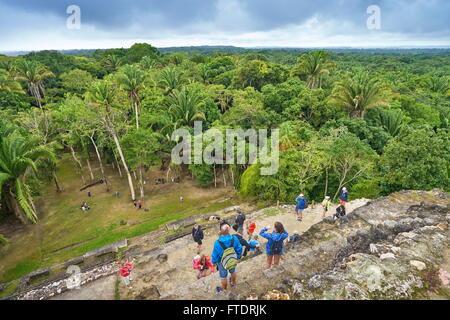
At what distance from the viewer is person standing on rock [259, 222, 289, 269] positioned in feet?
21.2

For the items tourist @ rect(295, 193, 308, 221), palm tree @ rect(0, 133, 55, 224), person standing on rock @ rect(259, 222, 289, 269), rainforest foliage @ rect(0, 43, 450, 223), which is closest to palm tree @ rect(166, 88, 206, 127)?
rainforest foliage @ rect(0, 43, 450, 223)

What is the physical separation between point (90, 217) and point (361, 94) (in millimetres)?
A: 21935

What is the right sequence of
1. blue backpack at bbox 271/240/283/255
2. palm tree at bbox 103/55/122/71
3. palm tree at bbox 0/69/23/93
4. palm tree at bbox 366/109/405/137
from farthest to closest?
palm tree at bbox 103/55/122/71 < palm tree at bbox 0/69/23/93 < palm tree at bbox 366/109/405/137 < blue backpack at bbox 271/240/283/255

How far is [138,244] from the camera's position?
1252 centimetres

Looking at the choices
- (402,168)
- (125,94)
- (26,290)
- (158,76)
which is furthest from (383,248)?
(158,76)

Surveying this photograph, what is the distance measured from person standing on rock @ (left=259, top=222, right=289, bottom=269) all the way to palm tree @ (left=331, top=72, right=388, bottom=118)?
54.3ft

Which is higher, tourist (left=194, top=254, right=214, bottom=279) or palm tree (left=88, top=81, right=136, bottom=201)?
palm tree (left=88, top=81, right=136, bottom=201)

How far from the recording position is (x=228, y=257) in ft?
18.8

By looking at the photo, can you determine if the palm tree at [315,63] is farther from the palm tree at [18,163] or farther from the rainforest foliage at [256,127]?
the palm tree at [18,163]

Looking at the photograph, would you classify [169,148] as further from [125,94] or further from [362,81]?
[362,81]

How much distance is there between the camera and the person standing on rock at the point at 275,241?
255 inches

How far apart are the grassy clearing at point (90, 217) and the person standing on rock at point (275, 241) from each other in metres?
10.2

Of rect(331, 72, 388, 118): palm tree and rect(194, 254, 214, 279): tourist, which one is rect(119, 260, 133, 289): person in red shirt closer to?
rect(194, 254, 214, 279): tourist

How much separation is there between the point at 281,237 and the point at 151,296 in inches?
171
